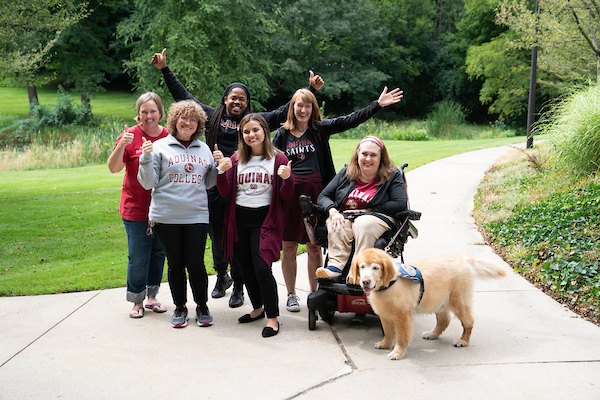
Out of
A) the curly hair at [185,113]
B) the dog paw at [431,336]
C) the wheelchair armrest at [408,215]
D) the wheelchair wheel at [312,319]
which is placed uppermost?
the curly hair at [185,113]

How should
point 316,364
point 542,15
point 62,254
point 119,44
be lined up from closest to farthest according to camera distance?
1. point 316,364
2. point 62,254
3. point 542,15
4. point 119,44

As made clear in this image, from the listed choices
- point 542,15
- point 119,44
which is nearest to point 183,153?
point 542,15

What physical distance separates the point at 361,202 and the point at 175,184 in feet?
5.33

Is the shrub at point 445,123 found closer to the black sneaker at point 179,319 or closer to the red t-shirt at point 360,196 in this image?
the red t-shirt at point 360,196

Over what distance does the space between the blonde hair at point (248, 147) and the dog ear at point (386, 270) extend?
56.7 inches

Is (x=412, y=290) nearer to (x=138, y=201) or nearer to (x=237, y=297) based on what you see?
(x=237, y=297)

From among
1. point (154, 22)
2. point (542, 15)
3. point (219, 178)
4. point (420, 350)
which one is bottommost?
point (420, 350)

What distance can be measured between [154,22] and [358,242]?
27448 mm

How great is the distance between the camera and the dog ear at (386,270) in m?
3.69

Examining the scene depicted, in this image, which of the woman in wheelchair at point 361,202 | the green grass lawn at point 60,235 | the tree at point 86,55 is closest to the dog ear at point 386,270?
the woman in wheelchair at point 361,202

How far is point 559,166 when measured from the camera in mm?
7977

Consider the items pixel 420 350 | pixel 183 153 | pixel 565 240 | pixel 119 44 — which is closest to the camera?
pixel 420 350

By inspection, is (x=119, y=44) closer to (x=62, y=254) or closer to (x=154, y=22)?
(x=154, y=22)

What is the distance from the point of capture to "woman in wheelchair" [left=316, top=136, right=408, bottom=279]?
4172 mm
